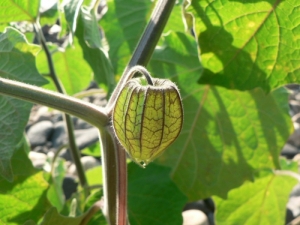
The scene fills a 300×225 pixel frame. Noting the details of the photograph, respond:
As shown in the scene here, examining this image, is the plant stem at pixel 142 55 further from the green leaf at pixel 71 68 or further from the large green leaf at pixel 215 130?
the green leaf at pixel 71 68

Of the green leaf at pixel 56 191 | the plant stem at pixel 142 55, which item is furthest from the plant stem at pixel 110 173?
the green leaf at pixel 56 191

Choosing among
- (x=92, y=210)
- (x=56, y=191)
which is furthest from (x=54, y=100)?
(x=56, y=191)

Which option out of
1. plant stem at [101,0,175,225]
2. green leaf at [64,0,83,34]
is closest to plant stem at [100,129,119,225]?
plant stem at [101,0,175,225]

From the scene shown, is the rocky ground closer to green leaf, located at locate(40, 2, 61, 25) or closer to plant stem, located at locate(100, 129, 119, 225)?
green leaf, located at locate(40, 2, 61, 25)

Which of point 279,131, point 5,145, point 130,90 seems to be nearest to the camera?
point 130,90

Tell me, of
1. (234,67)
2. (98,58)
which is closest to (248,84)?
(234,67)

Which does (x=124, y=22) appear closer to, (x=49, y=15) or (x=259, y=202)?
(x=49, y=15)

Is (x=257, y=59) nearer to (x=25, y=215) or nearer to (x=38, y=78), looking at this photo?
(x=38, y=78)
